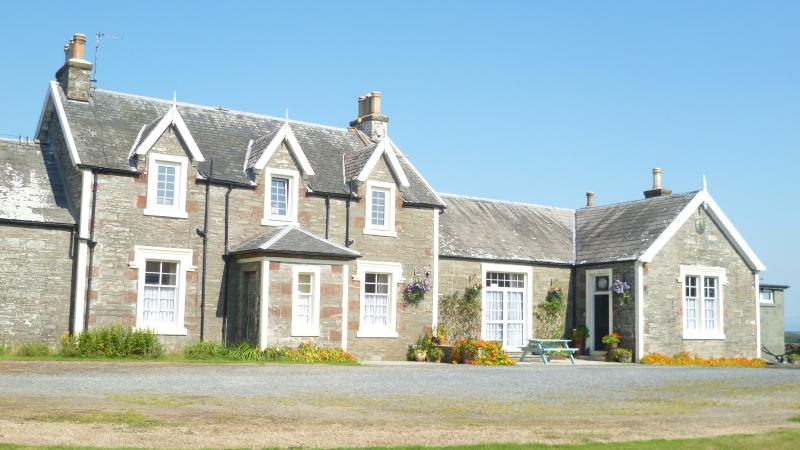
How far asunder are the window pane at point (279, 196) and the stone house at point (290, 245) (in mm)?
73

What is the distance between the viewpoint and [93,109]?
89.6 feet

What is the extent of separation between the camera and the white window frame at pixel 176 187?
26.0 m

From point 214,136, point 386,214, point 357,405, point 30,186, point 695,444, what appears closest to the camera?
point 695,444

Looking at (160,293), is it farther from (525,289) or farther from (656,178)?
(656,178)

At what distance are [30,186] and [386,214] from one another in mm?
11038

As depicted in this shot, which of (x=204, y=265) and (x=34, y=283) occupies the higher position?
(x=204, y=265)

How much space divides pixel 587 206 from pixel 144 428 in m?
31.2

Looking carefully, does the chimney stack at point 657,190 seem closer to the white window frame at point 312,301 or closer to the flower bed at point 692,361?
the flower bed at point 692,361

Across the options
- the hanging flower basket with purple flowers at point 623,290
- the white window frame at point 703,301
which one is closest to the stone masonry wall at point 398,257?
the hanging flower basket with purple flowers at point 623,290

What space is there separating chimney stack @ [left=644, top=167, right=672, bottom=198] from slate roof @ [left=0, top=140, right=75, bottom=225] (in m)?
23.2

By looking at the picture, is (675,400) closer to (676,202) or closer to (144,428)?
(144,428)

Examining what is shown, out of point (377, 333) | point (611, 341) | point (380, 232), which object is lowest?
point (611, 341)

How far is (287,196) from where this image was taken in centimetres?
2858

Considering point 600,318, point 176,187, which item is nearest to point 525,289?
point 600,318
